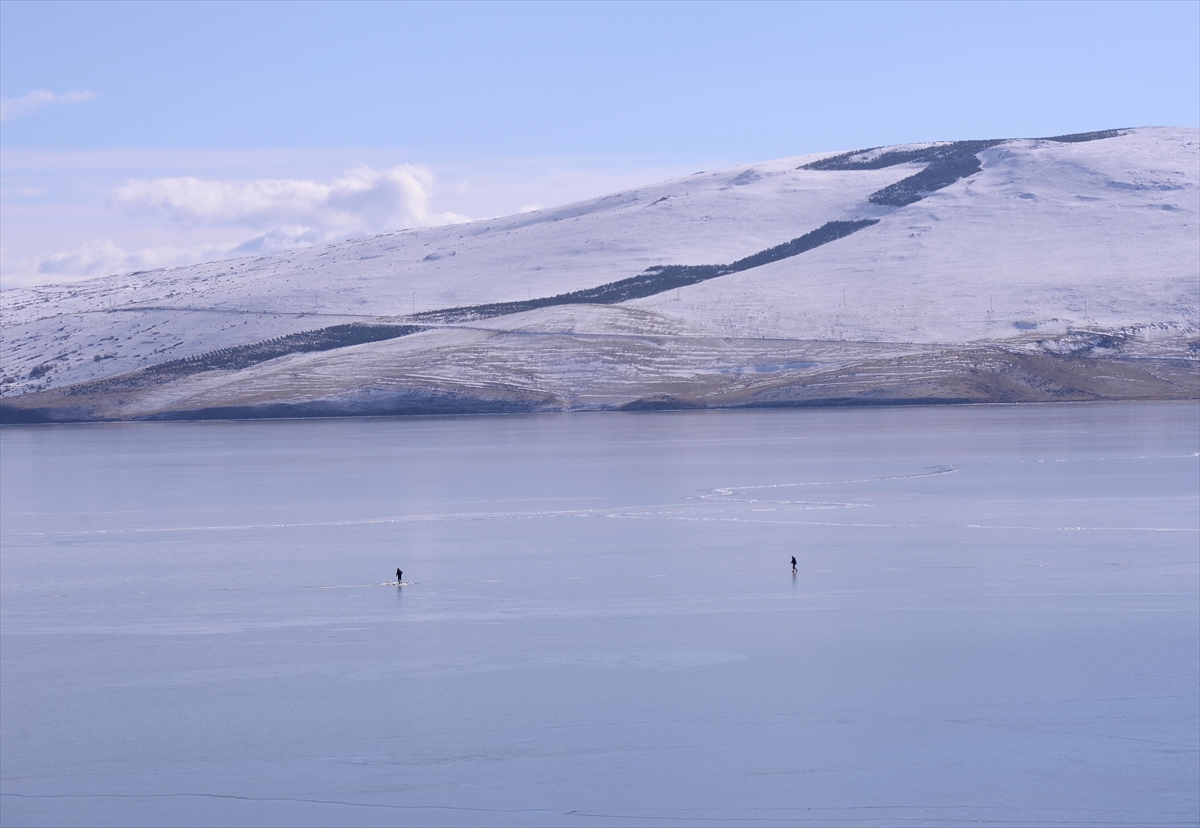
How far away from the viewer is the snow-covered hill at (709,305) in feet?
325

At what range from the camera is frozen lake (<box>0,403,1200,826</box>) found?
11.8 meters

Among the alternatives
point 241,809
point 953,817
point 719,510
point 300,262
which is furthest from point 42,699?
point 300,262

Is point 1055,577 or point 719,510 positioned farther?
point 719,510

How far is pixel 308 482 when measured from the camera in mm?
40000

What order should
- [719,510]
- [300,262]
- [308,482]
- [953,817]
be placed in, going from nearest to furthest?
[953,817] → [719,510] → [308,482] → [300,262]

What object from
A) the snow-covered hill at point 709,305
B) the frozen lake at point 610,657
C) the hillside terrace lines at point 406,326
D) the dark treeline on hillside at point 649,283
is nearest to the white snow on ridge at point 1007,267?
the snow-covered hill at point 709,305

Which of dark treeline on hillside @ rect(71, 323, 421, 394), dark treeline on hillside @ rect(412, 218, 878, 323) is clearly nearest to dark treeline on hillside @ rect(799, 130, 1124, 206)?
dark treeline on hillside @ rect(412, 218, 878, 323)

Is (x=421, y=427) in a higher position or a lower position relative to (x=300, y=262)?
lower

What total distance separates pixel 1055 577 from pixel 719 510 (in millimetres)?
10689

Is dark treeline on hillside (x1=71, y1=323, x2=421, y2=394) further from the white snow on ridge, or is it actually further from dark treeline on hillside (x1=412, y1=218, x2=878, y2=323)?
the white snow on ridge

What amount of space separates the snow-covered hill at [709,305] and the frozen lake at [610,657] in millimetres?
65048

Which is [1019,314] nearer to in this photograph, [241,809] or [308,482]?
[308,482]

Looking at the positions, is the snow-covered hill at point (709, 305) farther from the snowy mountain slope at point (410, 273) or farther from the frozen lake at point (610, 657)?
the frozen lake at point (610, 657)

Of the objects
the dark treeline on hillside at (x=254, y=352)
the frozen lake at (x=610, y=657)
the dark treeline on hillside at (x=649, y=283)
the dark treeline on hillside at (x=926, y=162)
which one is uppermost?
the dark treeline on hillside at (x=926, y=162)
